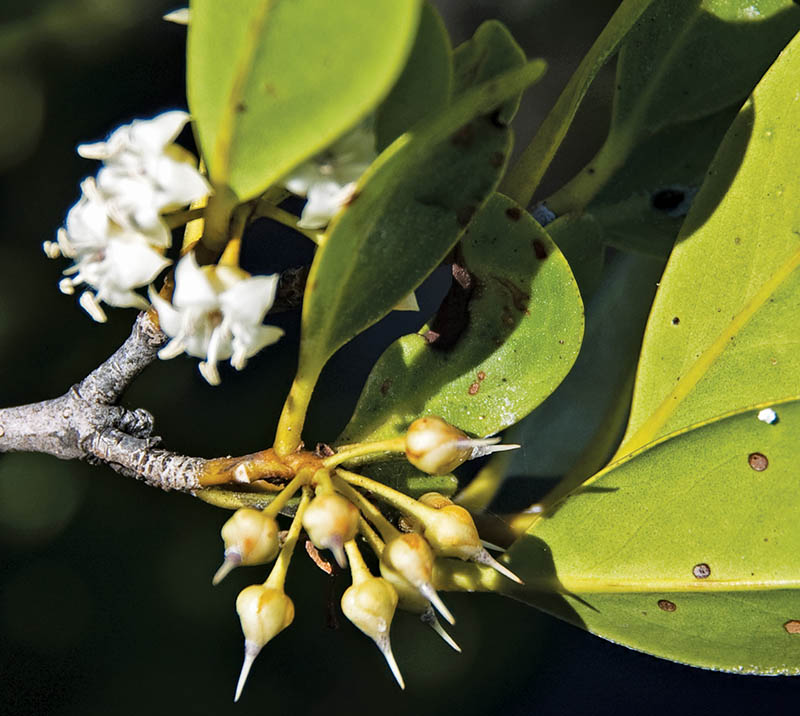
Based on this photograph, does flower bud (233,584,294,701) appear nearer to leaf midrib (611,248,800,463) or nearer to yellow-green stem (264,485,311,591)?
yellow-green stem (264,485,311,591)

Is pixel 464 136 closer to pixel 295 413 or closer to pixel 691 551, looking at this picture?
pixel 295 413

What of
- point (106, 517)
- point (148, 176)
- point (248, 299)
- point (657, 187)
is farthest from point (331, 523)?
point (106, 517)

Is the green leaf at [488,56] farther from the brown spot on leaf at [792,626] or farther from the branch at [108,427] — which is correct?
the brown spot on leaf at [792,626]

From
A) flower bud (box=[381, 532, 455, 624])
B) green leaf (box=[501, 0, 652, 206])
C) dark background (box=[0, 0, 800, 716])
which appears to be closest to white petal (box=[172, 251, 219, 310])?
flower bud (box=[381, 532, 455, 624])

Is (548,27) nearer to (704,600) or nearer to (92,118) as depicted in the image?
(92,118)

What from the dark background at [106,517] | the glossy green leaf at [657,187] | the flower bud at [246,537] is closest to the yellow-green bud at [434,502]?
the flower bud at [246,537]
